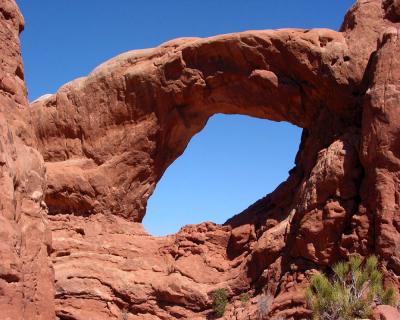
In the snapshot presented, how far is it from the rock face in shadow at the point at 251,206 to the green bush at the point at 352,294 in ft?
2.74

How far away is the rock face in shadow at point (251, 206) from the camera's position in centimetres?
Answer: 1424

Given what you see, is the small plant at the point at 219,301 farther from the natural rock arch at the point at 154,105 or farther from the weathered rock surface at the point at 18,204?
the weathered rock surface at the point at 18,204

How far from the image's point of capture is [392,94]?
13.8 metres

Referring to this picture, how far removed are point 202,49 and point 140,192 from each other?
4.73 metres

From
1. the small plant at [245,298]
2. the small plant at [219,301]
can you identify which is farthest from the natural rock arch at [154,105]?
the small plant at [245,298]

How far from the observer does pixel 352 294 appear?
1179 cm

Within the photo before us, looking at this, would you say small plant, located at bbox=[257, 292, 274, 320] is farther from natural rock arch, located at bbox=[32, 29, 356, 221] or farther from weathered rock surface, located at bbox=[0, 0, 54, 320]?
weathered rock surface, located at bbox=[0, 0, 54, 320]

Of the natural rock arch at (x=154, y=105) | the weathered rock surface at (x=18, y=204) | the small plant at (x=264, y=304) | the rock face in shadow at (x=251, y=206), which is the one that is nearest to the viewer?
the weathered rock surface at (x=18, y=204)

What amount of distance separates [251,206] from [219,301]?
3.82m

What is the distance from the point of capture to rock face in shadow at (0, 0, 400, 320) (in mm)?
14242

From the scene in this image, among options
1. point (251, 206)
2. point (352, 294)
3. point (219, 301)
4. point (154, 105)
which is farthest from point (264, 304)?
point (154, 105)

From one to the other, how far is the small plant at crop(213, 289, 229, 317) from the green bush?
3713mm

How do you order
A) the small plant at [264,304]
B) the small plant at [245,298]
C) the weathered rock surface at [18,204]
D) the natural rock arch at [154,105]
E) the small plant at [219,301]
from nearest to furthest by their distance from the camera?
the weathered rock surface at [18,204], the small plant at [264,304], the small plant at [245,298], the small plant at [219,301], the natural rock arch at [154,105]

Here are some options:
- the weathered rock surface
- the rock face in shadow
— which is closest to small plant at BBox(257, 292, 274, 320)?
the rock face in shadow
